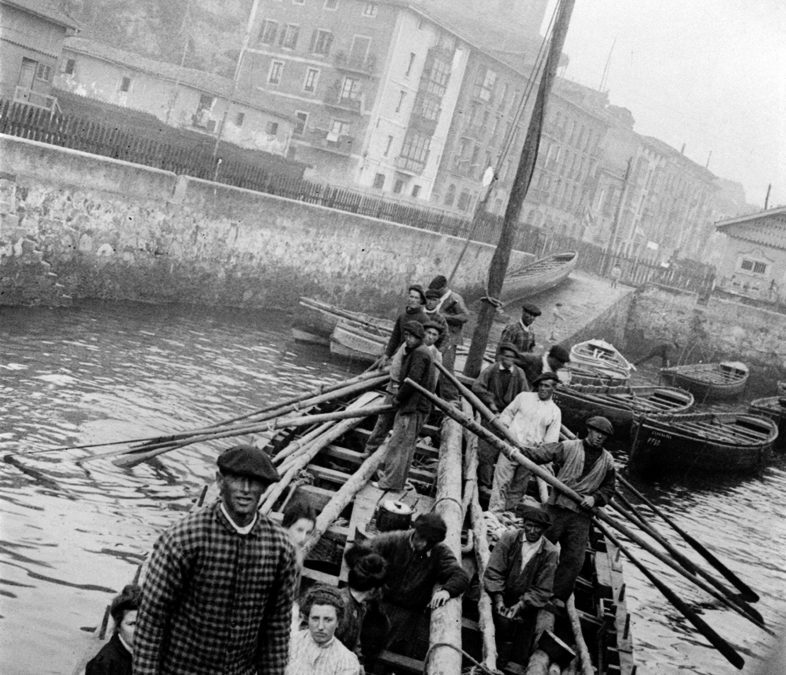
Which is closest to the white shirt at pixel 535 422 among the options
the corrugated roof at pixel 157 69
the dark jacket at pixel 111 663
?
the dark jacket at pixel 111 663

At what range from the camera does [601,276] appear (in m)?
47.3

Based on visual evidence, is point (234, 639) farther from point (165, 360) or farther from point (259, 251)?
point (259, 251)

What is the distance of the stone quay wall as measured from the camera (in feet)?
64.8

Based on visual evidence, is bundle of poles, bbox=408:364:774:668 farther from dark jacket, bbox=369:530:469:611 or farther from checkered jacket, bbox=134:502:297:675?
checkered jacket, bbox=134:502:297:675

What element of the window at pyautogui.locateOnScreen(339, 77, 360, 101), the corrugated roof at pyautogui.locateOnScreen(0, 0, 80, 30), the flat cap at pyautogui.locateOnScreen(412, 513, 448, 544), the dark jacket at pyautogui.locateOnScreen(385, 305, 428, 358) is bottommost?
the flat cap at pyautogui.locateOnScreen(412, 513, 448, 544)

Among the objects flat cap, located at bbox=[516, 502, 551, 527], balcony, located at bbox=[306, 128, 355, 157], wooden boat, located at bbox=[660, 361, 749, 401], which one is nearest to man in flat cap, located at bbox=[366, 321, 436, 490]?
flat cap, located at bbox=[516, 502, 551, 527]

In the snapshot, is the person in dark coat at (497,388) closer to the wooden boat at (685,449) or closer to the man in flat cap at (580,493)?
the man in flat cap at (580,493)

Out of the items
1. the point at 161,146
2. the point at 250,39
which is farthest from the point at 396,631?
the point at 250,39

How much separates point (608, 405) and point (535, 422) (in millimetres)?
12178

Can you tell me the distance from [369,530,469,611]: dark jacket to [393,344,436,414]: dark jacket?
3122mm

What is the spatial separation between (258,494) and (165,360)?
50.8ft

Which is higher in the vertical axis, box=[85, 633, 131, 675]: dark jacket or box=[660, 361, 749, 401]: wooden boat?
box=[660, 361, 749, 401]: wooden boat

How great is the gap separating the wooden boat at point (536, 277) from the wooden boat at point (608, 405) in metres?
12.4

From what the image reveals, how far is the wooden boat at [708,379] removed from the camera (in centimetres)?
3150
